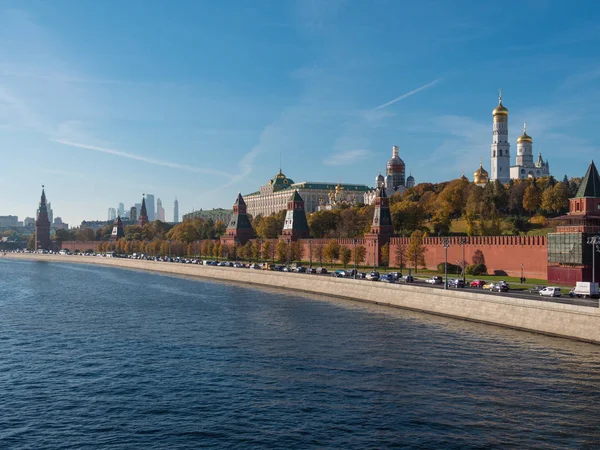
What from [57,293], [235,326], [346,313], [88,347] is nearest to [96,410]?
[88,347]

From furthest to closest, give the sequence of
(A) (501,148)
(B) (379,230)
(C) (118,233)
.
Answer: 1. (C) (118,233)
2. (A) (501,148)
3. (B) (379,230)

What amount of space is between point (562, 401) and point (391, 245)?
55.9m

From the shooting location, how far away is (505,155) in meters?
141

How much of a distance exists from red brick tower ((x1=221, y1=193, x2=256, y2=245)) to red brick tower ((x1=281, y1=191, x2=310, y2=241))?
48.2 ft

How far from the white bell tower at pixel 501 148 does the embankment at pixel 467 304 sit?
84432 mm

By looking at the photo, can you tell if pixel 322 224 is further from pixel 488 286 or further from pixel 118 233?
pixel 118 233

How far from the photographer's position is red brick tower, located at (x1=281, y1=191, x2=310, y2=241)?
333 feet

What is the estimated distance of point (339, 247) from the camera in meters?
83.5

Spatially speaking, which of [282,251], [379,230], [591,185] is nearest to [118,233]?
[282,251]

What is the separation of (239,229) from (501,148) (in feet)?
199

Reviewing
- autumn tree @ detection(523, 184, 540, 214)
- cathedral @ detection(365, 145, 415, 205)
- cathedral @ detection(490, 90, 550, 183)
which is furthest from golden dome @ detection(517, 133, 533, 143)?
autumn tree @ detection(523, 184, 540, 214)

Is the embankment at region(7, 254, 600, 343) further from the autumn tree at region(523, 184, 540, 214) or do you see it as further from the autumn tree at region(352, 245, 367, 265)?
the autumn tree at region(523, 184, 540, 214)

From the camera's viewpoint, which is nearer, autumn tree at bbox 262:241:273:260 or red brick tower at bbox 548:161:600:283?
red brick tower at bbox 548:161:600:283

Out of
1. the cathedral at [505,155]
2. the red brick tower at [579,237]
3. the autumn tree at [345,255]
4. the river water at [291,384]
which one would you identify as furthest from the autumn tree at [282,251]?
the cathedral at [505,155]
